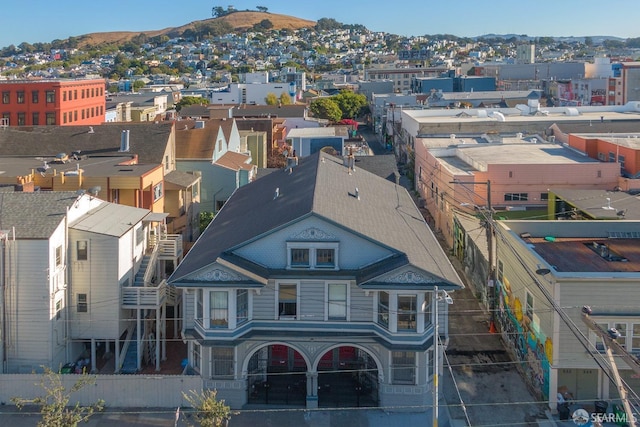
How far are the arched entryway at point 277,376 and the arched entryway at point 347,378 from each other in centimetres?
63

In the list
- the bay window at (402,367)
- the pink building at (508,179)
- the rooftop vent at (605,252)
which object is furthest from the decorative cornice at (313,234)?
the pink building at (508,179)

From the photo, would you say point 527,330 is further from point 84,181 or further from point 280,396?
point 84,181

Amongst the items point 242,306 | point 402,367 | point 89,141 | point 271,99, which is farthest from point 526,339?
point 271,99

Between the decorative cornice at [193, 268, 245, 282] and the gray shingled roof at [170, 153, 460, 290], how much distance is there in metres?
0.40

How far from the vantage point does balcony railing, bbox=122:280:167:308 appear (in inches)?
981

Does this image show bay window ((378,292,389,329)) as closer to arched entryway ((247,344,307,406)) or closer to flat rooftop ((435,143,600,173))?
arched entryway ((247,344,307,406))

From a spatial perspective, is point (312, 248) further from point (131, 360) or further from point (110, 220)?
point (110, 220)

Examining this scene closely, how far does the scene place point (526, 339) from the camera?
79.6ft

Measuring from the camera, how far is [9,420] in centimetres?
2116

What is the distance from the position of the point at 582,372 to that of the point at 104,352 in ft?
51.9

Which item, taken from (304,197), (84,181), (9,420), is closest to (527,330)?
(304,197)

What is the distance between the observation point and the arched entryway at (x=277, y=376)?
22531 mm

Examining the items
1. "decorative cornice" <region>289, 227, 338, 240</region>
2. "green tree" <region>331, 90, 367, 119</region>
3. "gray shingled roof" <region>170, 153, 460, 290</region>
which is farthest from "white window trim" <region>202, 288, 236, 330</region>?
"green tree" <region>331, 90, 367, 119</region>

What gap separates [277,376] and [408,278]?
18.1 feet
